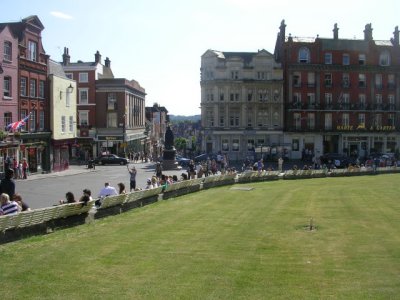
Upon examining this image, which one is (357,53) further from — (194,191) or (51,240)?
(51,240)

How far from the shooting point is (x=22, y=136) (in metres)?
48.0

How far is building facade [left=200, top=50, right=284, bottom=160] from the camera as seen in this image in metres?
80.9

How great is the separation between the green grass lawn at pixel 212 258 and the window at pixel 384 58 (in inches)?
2605

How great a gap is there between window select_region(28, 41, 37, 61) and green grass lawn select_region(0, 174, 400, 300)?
31375 millimetres

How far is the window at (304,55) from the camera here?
82.3 metres

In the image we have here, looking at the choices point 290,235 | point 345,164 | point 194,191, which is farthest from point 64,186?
point 345,164

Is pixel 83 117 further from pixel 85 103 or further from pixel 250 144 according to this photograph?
pixel 250 144

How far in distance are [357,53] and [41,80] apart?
50121 mm

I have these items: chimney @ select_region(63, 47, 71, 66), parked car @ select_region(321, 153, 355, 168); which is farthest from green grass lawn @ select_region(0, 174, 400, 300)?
chimney @ select_region(63, 47, 71, 66)

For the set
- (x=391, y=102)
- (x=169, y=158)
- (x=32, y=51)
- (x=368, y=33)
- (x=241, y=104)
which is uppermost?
(x=368, y=33)

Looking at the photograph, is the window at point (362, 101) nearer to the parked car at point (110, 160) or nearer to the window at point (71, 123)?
the parked car at point (110, 160)

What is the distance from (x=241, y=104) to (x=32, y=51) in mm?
37063

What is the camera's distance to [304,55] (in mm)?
82375

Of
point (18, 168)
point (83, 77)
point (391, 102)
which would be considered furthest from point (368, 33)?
point (18, 168)
